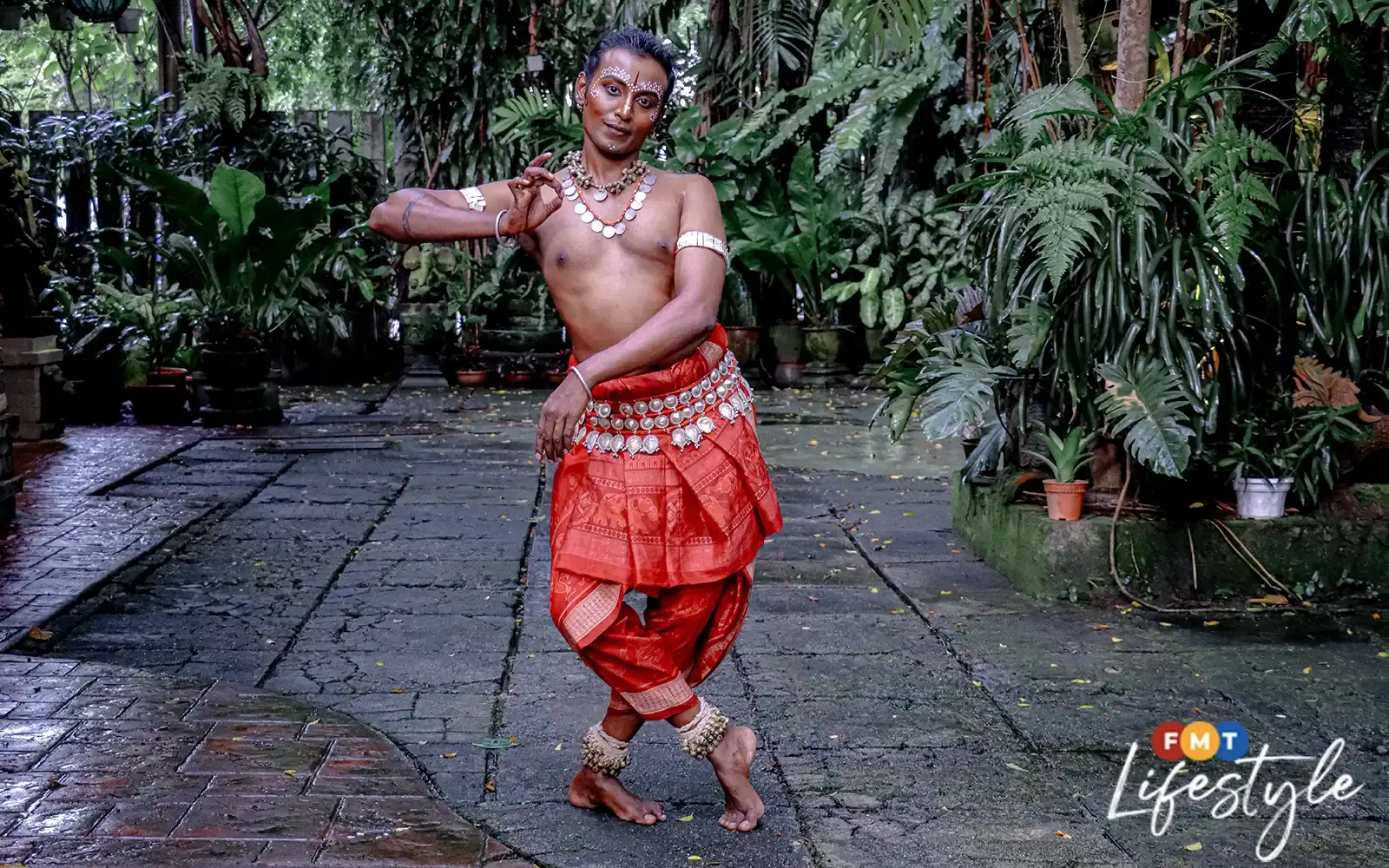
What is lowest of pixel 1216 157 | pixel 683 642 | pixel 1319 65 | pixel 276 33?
pixel 683 642

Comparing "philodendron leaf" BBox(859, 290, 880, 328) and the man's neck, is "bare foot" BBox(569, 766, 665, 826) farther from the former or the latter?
"philodendron leaf" BBox(859, 290, 880, 328)

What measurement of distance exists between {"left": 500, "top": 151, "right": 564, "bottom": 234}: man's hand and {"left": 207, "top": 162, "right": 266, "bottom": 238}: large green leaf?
24.6 feet

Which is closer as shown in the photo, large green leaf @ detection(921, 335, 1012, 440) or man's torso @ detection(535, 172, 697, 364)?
man's torso @ detection(535, 172, 697, 364)

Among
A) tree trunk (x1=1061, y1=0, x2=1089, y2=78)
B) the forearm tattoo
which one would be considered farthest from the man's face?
tree trunk (x1=1061, y1=0, x2=1089, y2=78)

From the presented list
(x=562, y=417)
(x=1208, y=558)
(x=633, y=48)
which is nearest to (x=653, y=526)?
(x=562, y=417)

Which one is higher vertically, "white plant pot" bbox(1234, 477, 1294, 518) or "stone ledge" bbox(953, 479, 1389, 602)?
"white plant pot" bbox(1234, 477, 1294, 518)

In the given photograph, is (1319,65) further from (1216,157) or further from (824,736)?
(824,736)

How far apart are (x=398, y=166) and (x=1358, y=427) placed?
11411 mm

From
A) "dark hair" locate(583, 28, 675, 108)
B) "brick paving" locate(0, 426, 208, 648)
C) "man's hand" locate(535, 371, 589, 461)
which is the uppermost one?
"dark hair" locate(583, 28, 675, 108)

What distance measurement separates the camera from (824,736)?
12.7ft

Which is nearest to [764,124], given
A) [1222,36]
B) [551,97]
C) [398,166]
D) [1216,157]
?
[551,97]

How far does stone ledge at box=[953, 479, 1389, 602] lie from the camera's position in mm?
5199

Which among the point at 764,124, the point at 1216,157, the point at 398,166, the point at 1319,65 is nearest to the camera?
the point at 1216,157

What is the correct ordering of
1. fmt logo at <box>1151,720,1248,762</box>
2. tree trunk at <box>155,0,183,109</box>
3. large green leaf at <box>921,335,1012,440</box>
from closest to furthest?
fmt logo at <box>1151,720,1248,762</box> < large green leaf at <box>921,335,1012,440</box> < tree trunk at <box>155,0,183,109</box>
